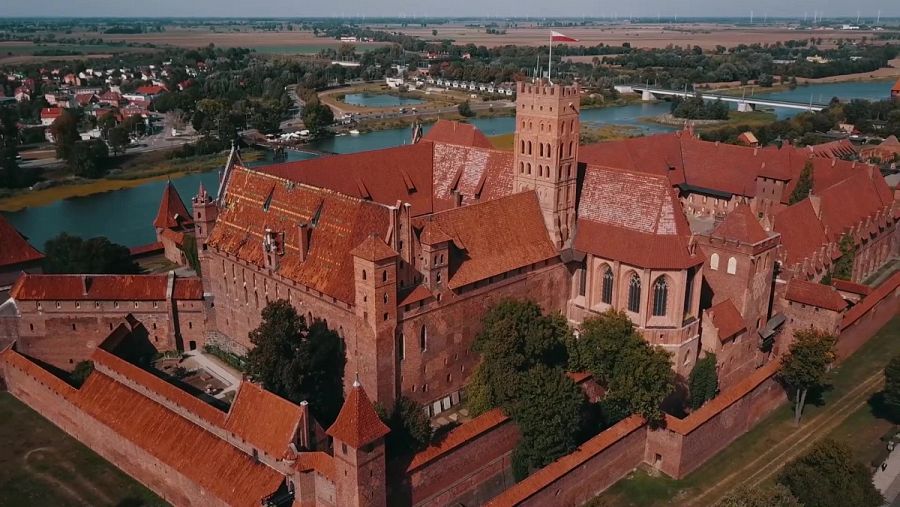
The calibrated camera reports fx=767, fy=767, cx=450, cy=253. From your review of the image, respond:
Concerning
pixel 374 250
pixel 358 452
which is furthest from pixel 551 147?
pixel 358 452

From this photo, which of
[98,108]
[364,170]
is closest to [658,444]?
[364,170]

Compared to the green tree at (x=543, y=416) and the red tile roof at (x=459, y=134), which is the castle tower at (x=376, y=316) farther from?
the red tile roof at (x=459, y=134)

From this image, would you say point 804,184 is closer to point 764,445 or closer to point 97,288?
point 764,445

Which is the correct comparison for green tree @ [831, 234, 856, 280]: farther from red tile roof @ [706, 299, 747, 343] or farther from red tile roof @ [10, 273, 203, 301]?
red tile roof @ [10, 273, 203, 301]

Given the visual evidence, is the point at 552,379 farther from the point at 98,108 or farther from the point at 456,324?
the point at 98,108

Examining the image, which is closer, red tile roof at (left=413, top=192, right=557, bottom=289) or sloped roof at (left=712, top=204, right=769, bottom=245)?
red tile roof at (left=413, top=192, right=557, bottom=289)

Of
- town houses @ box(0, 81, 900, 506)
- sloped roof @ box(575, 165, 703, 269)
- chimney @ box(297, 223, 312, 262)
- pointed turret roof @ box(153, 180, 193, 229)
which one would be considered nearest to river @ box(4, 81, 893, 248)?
pointed turret roof @ box(153, 180, 193, 229)
